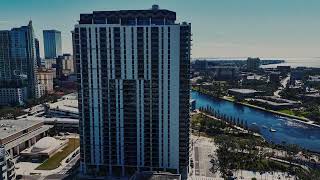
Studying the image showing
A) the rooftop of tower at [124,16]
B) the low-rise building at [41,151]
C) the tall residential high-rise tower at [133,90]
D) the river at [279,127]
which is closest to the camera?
the tall residential high-rise tower at [133,90]

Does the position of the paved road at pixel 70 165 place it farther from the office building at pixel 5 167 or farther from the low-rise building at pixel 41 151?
the office building at pixel 5 167

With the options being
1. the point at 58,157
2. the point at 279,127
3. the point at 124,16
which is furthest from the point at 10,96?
the point at 279,127

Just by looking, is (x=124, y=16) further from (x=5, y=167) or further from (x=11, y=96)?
(x=11, y=96)

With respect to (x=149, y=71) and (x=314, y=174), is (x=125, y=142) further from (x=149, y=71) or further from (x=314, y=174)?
(x=314, y=174)

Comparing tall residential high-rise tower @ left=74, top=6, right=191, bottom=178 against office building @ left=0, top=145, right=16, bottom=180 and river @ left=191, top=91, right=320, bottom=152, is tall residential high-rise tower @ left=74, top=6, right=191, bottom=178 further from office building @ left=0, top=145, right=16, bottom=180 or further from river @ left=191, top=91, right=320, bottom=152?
river @ left=191, top=91, right=320, bottom=152

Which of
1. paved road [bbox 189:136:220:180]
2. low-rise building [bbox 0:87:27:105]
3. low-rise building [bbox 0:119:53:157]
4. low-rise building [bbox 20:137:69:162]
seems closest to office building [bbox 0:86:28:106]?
low-rise building [bbox 0:87:27:105]

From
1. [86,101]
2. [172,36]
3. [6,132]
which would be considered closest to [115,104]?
[86,101]

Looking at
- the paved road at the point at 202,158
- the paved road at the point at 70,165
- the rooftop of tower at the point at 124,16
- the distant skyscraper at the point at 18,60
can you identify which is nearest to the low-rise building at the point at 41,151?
the paved road at the point at 70,165
